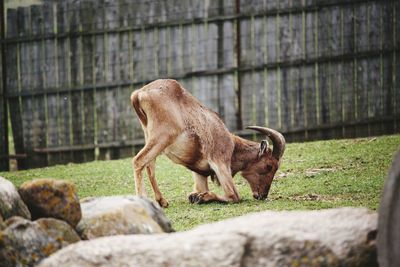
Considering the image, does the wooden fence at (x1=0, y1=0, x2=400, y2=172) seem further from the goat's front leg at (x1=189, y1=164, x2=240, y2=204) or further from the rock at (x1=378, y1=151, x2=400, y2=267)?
the rock at (x1=378, y1=151, x2=400, y2=267)

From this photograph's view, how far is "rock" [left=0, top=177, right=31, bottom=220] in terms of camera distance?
6801 mm

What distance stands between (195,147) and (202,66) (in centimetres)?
637

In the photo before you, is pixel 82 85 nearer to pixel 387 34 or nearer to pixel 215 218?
pixel 387 34

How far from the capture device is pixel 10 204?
268 inches

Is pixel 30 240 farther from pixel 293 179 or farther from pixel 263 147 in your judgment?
pixel 293 179

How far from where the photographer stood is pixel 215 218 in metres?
9.81

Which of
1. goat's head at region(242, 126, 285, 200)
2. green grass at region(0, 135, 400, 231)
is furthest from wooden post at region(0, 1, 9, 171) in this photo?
goat's head at region(242, 126, 285, 200)

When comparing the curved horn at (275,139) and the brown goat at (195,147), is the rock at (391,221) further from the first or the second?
the curved horn at (275,139)

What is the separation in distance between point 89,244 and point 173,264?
0.69 meters

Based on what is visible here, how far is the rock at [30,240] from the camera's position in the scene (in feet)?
20.7

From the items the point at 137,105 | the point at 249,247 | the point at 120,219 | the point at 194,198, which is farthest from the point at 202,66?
the point at 249,247

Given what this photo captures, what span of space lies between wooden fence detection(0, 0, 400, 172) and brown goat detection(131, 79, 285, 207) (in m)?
5.24

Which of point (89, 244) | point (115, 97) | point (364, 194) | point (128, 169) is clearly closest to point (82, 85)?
point (115, 97)

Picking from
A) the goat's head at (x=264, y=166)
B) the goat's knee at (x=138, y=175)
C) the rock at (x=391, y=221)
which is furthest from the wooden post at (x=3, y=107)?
the rock at (x=391, y=221)
